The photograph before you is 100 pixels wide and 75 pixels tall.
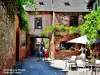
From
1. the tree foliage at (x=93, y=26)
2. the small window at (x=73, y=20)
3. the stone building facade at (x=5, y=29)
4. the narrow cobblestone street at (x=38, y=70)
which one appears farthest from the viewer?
the small window at (x=73, y=20)

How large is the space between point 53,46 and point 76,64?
1446 centimetres

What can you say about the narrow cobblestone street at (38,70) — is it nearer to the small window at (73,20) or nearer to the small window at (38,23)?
the small window at (73,20)

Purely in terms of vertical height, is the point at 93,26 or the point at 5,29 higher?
the point at 93,26

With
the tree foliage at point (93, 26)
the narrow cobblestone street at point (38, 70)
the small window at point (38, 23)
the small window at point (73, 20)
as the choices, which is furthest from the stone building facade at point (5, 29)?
the small window at point (38, 23)

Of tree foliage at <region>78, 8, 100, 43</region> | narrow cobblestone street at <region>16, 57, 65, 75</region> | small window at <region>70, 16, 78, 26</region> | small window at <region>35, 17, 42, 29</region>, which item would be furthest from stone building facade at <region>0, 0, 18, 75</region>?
small window at <region>35, 17, 42, 29</region>

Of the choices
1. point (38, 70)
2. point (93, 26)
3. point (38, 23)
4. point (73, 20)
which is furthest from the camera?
point (38, 23)

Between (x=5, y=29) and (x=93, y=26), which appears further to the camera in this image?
(x=93, y=26)

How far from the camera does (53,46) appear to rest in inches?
1268

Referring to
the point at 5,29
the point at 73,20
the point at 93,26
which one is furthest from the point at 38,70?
the point at 73,20

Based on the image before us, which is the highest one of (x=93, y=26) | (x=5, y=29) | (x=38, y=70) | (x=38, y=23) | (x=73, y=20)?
(x=73, y=20)

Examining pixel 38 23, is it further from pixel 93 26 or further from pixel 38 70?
pixel 38 70

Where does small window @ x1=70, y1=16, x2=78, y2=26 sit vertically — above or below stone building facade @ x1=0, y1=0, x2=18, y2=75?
above

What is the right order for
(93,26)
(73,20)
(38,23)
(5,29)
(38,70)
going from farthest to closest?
→ (38,23) < (73,20) < (93,26) < (38,70) < (5,29)

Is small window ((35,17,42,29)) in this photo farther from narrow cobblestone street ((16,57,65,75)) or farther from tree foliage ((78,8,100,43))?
tree foliage ((78,8,100,43))
